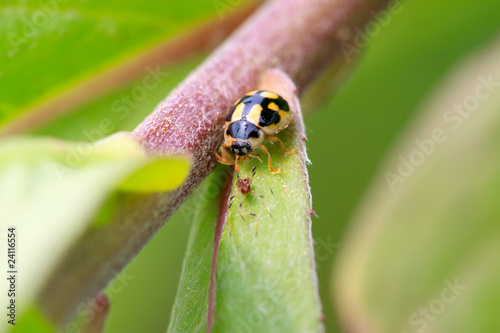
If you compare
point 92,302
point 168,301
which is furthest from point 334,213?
point 92,302

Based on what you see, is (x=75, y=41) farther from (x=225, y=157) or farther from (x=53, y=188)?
(x=53, y=188)

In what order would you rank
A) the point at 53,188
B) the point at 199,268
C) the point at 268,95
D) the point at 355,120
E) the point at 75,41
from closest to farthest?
the point at 53,188 → the point at 199,268 → the point at 268,95 → the point at 75,41 → the point at 355,120

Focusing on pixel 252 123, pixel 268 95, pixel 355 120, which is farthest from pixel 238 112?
pixel 355 120

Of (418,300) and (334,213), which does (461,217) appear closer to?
(418,300)

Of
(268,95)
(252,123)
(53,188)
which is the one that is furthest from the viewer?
(252,123)

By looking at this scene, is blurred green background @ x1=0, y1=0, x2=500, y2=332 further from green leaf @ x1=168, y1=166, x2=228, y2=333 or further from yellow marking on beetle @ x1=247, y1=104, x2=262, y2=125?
green leaf @ x1=168, y1=166, x2=228, y2=333

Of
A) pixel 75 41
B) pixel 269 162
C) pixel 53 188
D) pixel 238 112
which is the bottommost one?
pixel 53 188
